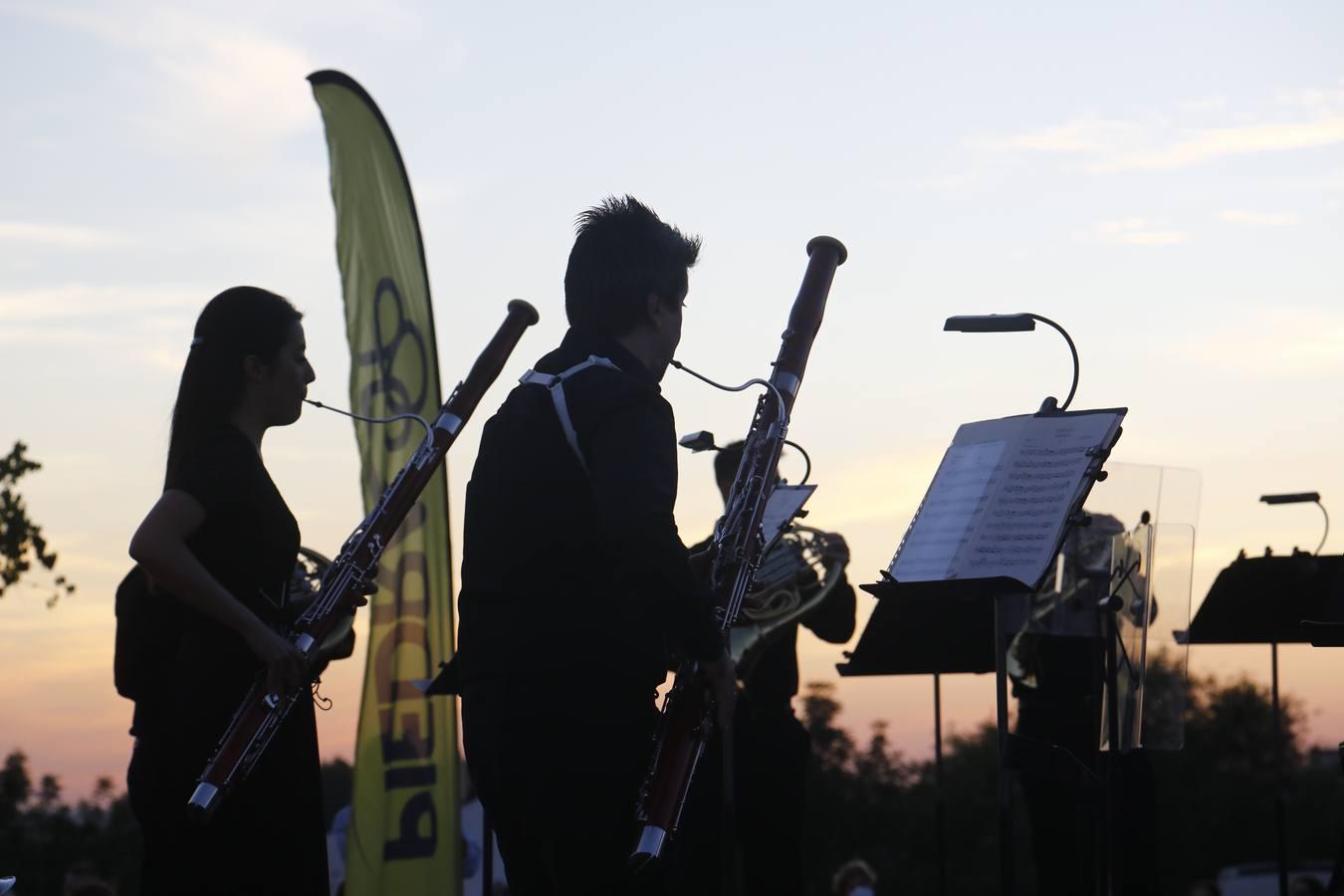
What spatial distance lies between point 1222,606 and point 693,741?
9.98 ft

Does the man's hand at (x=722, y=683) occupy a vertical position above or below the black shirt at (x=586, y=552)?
below

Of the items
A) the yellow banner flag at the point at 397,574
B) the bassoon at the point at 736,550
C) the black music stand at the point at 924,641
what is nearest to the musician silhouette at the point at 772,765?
the black music stand at the point at 924,641

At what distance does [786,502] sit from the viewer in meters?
5.43

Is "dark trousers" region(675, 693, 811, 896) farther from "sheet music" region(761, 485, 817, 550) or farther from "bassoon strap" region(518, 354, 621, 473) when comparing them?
"bassoon strap" region(518, 354, 621, 473)

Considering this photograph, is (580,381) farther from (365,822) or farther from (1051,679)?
(365,822)

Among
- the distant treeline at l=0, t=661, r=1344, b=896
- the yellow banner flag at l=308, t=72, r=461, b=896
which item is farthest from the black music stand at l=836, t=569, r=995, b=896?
the distant treeline at l=0, t=661, r=1344, b=896

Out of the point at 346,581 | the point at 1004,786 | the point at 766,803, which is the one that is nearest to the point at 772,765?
the point at 766,803

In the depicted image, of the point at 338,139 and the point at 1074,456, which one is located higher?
the point at 338,139

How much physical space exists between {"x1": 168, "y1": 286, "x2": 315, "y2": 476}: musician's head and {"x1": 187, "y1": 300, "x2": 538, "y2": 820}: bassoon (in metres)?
0.55

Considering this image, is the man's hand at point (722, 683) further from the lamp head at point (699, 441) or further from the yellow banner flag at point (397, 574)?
the yellow banner flag at point (397, 574)

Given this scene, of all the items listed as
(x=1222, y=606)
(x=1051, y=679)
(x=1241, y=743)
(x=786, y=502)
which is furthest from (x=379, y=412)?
(x=1241, y=743)

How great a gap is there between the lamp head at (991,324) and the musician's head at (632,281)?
1354 mm

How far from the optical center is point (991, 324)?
454 centimetres

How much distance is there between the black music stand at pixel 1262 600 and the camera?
18.1 ft
